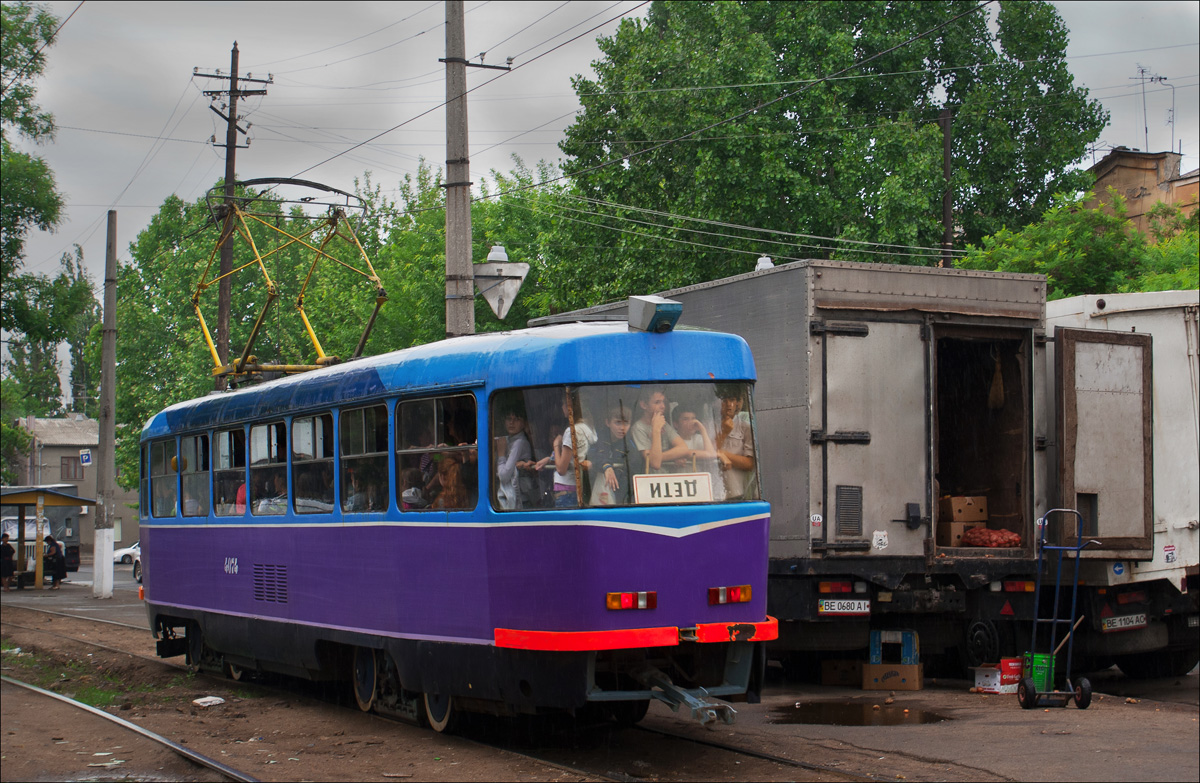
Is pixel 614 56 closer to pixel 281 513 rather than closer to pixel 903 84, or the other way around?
pixel 903 84

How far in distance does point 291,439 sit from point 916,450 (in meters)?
5.32

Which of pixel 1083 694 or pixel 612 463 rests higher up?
pixel 612 463

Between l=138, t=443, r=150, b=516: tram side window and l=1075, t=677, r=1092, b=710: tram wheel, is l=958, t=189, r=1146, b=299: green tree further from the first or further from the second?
l=138, t=443, r=150, b=516: tram side window

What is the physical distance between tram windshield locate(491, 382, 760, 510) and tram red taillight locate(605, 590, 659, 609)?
55 centimetres

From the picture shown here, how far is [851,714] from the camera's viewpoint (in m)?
10.7

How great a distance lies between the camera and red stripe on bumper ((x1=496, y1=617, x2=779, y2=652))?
8.09 meters

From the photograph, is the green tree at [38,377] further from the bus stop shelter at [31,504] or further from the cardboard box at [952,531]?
the cardboard box at [952,531]

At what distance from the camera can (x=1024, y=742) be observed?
9.32m

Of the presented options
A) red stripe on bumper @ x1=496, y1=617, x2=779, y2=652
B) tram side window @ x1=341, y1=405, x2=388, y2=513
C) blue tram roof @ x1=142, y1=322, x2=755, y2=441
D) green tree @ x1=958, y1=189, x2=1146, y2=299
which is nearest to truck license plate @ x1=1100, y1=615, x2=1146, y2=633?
red stripe on bumper @ x1=496, y1=617, x2=779, y2=652

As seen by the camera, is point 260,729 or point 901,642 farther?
point 901,642

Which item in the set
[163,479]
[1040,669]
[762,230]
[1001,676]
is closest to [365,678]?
[163,479]

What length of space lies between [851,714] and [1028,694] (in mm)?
1427

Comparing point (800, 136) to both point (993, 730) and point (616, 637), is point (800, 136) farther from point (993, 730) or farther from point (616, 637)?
point (616, 637)

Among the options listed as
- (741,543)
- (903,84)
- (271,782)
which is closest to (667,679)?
(741,543)
